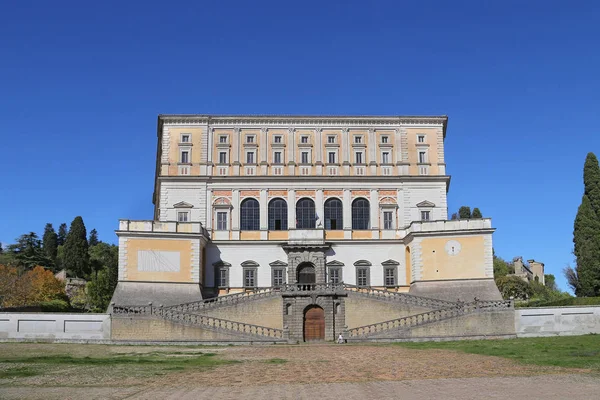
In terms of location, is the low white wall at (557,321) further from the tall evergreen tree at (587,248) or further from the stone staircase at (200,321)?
the stone staircase at (200,321)

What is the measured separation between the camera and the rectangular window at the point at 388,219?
55688 mm

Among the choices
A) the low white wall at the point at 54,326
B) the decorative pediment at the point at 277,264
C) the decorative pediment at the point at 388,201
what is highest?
the decorative pediment at the point at 388,201

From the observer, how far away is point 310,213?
55.8 metres

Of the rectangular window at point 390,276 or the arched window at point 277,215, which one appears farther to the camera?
the arched window at point 277,215

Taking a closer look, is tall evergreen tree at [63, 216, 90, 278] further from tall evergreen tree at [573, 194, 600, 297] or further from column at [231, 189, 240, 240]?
tall evergreen tree at [573, 194, 600, 297]

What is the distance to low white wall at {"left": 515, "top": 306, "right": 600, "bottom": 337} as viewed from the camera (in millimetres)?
41719

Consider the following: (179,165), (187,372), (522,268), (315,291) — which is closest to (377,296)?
(315,291)

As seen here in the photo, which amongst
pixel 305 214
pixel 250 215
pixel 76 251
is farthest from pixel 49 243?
pixel 305 214

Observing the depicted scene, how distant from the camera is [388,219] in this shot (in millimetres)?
55781

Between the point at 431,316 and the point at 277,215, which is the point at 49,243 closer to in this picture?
the point at 277,215

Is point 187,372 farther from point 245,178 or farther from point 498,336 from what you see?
point 245,178

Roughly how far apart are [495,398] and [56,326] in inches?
1252

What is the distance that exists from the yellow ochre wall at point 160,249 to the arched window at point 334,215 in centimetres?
1163

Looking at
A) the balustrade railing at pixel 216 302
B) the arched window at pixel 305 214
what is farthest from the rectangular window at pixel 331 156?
the balustrade railing at pixel 216 302
